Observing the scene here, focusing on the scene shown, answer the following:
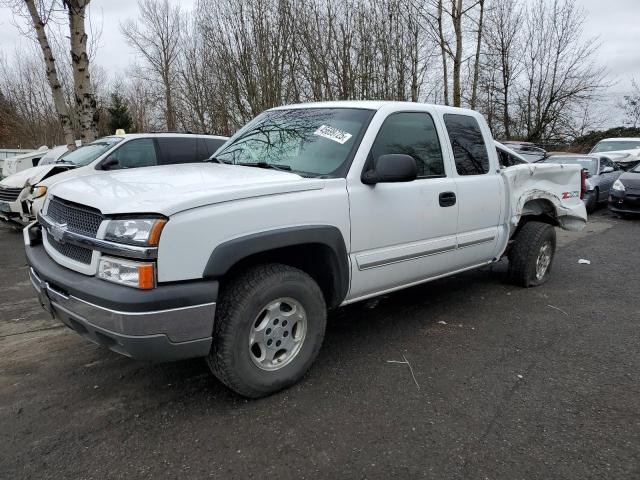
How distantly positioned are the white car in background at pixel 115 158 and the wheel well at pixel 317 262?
5.60 m

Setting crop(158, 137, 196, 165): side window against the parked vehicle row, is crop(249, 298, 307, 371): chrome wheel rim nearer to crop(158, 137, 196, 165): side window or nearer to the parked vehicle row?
crop(158, 137, 196, 165): side window

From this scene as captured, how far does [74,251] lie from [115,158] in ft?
18.6

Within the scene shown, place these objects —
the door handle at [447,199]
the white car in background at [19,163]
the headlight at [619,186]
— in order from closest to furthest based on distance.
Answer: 1. the door handle at [447,199]
2. the headlight at [619,186]
3. the white car in background at [19,163]

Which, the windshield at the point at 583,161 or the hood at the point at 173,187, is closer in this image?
the hood at the point at 173,187

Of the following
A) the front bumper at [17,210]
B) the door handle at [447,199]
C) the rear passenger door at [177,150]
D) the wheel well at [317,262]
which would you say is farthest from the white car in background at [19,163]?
Result: the door handle at [447,199]

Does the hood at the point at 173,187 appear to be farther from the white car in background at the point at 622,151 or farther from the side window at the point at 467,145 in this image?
the white car in background at the point at 622,151

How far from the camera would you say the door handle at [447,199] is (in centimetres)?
385

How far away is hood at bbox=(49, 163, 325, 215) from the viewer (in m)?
2.45

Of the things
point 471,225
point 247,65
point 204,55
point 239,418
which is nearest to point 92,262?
point 239,418

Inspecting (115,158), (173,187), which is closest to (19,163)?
(115,158)

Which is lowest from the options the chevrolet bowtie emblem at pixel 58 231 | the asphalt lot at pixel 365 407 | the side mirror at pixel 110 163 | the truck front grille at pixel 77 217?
the asphalt lot at pixel 365 407

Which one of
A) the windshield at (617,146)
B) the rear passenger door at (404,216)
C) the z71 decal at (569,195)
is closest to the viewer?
the rear passenger door at (404,216)

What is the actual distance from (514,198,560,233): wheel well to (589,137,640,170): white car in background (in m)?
11.9

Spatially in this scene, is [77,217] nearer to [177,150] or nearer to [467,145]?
[467,145]
